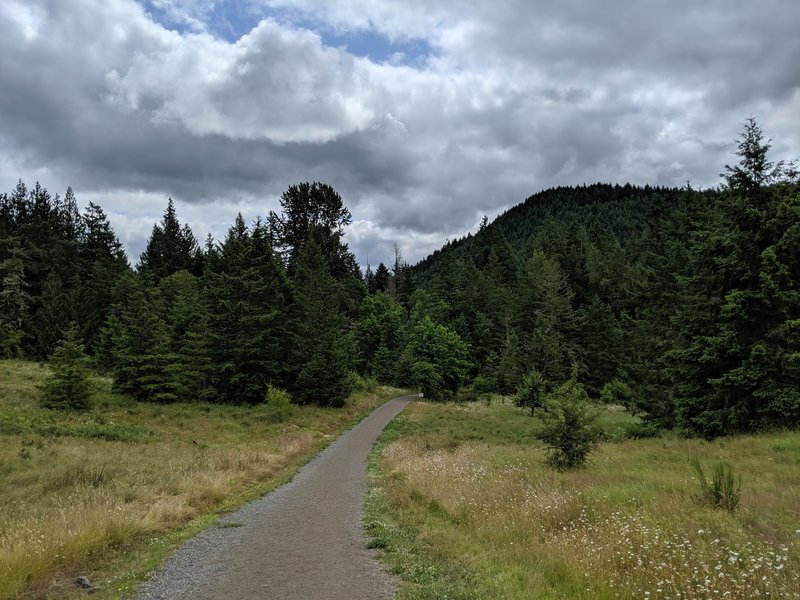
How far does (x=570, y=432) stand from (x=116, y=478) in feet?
46.3

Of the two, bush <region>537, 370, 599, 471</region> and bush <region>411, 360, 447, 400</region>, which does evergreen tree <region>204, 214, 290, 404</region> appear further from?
bush <region>537, 370, 599, 471</region>

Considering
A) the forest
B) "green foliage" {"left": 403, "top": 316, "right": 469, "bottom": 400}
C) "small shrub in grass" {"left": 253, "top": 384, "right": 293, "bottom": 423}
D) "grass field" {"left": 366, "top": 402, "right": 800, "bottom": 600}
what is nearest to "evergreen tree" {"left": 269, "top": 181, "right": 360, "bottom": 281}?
the forest

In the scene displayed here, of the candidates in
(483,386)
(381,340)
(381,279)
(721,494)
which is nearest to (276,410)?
(721,494)

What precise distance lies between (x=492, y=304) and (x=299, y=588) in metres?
72.3

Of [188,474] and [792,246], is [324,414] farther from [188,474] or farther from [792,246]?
[792,246]

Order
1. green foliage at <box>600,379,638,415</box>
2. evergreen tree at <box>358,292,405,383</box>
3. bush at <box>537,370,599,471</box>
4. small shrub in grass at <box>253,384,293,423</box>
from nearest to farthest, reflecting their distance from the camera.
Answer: bush at <box>537,370,599,471</box> < small shrub in grass at <box>253,384,293,423</box> < green foliage at <box>600,379,638,415</box> < evergreen tree at <box>358,292,405,383</box>

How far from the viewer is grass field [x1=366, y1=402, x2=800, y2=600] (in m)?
5.52

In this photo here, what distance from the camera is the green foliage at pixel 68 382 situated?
26656mm

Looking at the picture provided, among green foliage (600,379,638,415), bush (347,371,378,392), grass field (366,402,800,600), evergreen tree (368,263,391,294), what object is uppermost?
evergreen tree (368,263,391,294)

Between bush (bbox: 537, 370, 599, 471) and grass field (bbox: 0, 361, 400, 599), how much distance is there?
9232 millimetres

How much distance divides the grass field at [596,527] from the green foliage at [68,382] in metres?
21.7

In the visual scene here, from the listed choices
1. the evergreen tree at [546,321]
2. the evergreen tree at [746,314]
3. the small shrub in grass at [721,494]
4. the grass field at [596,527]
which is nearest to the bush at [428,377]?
the evergreen tree at [546,321]

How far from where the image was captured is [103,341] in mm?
47531

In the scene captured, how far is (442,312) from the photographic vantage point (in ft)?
254
